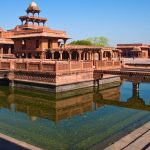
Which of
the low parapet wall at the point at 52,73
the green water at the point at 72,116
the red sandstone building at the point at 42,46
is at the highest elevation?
the red sandstone building at the point at 42,46

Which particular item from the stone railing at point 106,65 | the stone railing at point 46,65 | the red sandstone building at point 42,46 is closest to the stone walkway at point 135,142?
the stone railing at point 46,65

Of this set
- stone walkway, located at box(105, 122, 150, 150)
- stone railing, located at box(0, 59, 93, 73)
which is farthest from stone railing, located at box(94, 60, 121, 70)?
stone walkway, located at box(105, 122, 150, 150)

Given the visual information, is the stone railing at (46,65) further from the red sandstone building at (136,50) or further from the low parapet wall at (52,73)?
the red sandstone building at (136,50)

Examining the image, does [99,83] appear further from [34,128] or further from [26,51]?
[26,51]

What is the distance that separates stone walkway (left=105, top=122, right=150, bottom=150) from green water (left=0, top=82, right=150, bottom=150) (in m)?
1.29

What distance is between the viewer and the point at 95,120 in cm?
1380

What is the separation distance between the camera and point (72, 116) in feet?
48.7

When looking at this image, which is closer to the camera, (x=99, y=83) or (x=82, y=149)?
(x=82, y=149)

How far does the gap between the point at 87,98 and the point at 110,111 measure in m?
4.23

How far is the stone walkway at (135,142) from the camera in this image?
763 centimetres

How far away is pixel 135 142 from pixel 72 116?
7.15 m

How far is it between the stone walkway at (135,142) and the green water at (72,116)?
129cm

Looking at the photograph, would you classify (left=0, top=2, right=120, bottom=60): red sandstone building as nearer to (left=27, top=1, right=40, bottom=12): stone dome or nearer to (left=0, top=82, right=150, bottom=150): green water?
(left=27, top=1, right=40, bottom=12): stone dome

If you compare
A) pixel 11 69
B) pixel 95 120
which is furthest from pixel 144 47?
pixel 95 120
